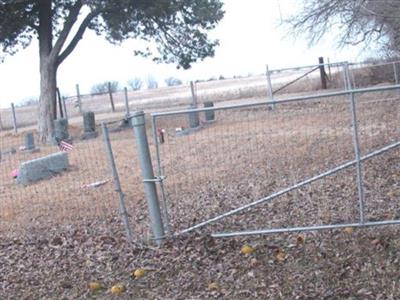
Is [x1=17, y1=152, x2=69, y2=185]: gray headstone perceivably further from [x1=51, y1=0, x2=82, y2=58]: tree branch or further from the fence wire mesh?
[x1=51, y1=0, x2=82, y2=58]: tree branch

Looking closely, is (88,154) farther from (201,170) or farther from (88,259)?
(88,259)

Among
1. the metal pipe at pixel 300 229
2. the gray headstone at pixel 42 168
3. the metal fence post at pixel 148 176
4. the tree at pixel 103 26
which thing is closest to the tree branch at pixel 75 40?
the tree at pixel 103 26

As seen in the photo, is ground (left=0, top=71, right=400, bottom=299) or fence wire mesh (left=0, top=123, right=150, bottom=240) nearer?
ground (left=0, top=71, right=400, bottom=299)

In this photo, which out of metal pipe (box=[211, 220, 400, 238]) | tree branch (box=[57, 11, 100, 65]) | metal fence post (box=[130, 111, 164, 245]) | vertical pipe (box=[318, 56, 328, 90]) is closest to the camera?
metal pipe (box=[211, 220, 400, 238])

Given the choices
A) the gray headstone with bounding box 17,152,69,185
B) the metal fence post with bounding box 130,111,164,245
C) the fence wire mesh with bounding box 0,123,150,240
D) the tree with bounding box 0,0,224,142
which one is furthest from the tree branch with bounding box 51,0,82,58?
the metal fence post with bounding box 130,111,164,245

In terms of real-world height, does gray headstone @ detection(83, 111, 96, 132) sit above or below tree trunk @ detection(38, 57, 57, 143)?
below

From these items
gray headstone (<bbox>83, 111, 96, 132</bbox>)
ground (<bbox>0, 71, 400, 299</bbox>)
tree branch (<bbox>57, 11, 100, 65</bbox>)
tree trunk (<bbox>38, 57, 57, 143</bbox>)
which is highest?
tree branch (<bbox>57, 11, 100, 65</bbox>)

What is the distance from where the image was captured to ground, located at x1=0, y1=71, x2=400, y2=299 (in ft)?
17.1

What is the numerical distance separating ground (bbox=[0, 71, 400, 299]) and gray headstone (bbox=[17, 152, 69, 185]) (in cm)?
51

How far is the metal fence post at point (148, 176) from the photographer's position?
6.17 m

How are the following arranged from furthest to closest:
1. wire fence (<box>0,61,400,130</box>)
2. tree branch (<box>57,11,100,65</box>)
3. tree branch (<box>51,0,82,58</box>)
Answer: wire fence (<box>0,61,400,130</box>), tree branch (<box>57,11,100,65</box>), tree branch (<box>51,0,82,58</box>)

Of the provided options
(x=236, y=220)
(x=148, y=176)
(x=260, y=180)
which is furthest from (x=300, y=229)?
(x=260, y=180)

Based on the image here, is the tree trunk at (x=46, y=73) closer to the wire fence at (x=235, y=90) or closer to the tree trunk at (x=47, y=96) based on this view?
the tree trunk at (x=47, y=96)

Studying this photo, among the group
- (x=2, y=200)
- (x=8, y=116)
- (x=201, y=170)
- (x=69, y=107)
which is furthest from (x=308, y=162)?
(x=8, y=116)
